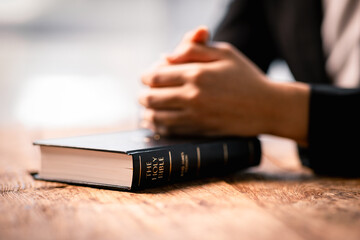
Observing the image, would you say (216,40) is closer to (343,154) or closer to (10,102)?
(343,154)

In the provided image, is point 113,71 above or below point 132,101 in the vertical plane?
above

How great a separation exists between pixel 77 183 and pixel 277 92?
38 centimetres

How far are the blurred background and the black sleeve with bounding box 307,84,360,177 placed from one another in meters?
3.02

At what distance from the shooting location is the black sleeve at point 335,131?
2.24 feet

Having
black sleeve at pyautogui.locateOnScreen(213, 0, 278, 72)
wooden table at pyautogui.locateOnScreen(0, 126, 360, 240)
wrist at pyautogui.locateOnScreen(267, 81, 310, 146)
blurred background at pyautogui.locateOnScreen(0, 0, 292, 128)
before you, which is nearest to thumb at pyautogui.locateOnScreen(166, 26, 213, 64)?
wrist at pyautogui.locateOnScreen(267, 81, 310, 146)

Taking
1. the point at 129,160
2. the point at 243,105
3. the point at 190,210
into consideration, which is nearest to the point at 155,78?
the point at 243,105

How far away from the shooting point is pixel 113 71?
400 centimetres

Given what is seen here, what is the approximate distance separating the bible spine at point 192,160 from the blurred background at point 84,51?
9.85 feet

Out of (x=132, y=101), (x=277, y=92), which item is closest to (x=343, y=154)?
(x=277, y=92)

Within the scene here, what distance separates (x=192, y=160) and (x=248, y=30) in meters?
0.65

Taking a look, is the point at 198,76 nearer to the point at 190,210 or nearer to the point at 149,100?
the point at 149,100

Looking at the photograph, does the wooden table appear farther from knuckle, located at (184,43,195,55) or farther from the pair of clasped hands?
knuckle, located at (184,43,195,55)

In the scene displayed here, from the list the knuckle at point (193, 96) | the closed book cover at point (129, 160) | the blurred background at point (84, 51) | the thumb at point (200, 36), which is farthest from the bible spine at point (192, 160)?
the blurred background at point (84, 51)

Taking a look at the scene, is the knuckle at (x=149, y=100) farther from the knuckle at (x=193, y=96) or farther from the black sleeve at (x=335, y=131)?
the black sleeve at (x=335, y=131)
